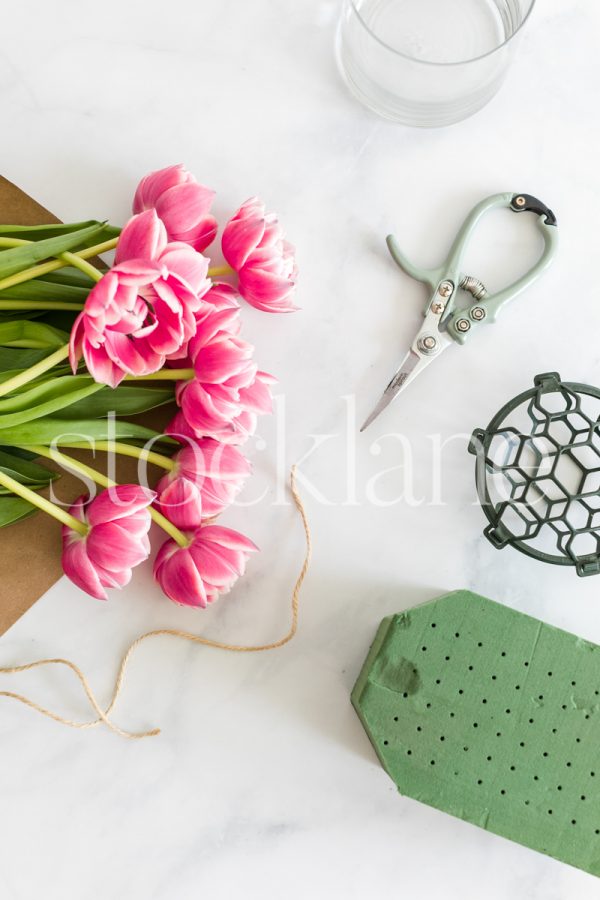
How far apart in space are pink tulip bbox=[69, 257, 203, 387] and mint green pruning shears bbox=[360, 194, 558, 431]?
25cm

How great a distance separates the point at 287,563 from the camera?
78 cm

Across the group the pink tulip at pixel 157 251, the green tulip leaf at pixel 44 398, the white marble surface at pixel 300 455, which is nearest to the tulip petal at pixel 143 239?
the pink tulip at pixel 157 251

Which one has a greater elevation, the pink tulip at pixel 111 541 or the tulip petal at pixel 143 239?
the tulip petal at pixel 143 239

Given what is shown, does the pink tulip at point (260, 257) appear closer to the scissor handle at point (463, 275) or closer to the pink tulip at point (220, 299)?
the pink tulip at point (220, 299)

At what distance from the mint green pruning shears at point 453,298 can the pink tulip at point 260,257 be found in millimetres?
129

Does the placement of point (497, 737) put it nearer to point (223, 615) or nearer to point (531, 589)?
point (531, 589)

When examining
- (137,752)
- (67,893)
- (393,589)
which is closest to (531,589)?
(393,589)

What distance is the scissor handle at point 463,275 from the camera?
0.77 metres

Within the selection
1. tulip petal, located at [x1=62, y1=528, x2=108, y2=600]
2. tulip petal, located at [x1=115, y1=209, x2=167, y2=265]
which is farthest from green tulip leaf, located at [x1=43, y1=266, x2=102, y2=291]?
tulip petal, located at [x1=62, y1=528, x2=108, y2=600]

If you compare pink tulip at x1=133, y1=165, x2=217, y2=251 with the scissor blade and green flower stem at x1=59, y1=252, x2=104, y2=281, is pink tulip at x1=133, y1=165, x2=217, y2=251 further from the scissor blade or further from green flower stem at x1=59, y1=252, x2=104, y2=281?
the scissor blade

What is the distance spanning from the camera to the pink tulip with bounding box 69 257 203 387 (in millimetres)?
556

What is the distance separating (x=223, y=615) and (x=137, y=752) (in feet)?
0.47

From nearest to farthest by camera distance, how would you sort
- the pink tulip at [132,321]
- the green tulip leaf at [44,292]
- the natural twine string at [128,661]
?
the pink tulip at [132,321] → the green tulip leaf at [44,292] → the natural twine string at [128,661]

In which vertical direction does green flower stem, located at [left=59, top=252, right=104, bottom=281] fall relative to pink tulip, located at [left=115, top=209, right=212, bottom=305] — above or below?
below
